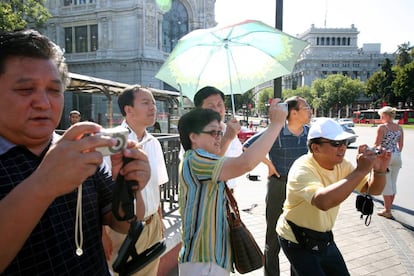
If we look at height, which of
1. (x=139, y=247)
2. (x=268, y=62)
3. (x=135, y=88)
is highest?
(x=268, y=62)

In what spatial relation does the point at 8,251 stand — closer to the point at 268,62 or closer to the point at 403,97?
the point at 268,62

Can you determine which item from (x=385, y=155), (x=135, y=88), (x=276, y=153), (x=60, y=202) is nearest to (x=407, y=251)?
(x=276, y=153)

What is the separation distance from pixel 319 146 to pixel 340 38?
132484mm

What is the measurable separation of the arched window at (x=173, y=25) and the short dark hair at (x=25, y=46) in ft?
146

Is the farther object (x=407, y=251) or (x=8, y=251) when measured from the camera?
(x=407, y=251)

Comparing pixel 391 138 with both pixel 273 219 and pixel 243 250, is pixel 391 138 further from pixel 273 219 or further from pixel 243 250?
pixel 243 250

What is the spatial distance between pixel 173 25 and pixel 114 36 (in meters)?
8.39

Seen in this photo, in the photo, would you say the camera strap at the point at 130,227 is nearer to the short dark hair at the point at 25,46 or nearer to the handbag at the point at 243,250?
the short dark hair at the point at 25,46

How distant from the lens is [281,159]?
13.2 feet

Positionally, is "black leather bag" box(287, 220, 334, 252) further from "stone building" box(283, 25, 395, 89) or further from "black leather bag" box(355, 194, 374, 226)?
"stone building" box(283, 25, 395, 89)

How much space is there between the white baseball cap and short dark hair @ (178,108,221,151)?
2.58 feet

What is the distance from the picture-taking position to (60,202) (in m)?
1.39

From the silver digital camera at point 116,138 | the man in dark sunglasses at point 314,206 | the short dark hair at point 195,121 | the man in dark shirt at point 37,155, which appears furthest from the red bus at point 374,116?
the silver digital camera at point 116,138

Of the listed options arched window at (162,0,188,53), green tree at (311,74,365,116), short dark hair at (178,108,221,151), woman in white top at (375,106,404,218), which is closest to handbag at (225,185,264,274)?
short dark hair at (178,108,221,151)
